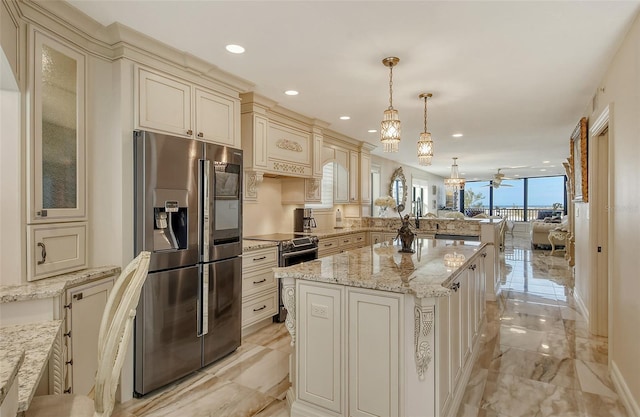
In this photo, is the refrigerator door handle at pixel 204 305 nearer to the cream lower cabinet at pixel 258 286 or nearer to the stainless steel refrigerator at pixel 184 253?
the stainless steel refrigerator at pixel 184 253

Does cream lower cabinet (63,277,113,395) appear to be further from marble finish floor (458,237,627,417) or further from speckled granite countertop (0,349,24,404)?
marble finish floor (458,237,627,417)

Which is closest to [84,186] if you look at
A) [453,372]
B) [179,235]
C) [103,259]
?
[103,259]

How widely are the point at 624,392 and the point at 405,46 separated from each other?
2812 millimetres

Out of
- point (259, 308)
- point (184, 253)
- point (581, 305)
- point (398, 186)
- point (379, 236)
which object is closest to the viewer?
point (184, 253)

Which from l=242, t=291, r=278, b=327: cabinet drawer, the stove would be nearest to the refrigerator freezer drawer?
l=242, t=291, r=278, b=327: cabinet drawer

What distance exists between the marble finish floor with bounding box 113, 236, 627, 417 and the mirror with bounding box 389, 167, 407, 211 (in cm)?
502

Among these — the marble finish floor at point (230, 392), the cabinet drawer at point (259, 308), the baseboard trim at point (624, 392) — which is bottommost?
the marble finish floor at point (230, 392)

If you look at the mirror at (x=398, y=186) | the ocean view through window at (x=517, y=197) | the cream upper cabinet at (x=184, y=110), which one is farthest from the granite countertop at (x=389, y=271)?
the ocean view through window at (x=517, y=197)

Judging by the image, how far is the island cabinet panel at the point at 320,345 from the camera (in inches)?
76.5

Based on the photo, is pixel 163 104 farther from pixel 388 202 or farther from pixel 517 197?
pixel 517 197

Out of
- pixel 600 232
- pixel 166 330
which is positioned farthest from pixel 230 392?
pixel 600 232

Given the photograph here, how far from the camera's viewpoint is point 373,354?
1.83 m

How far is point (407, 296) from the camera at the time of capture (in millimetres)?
1760

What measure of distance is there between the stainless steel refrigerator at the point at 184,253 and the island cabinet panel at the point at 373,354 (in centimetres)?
135
